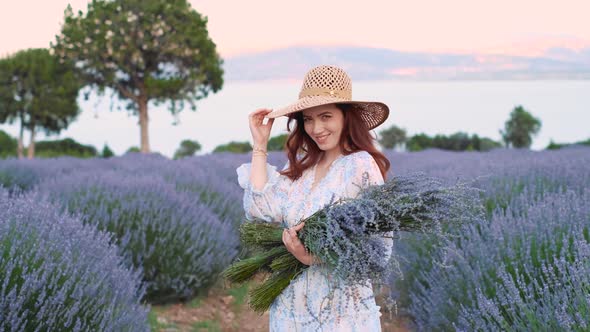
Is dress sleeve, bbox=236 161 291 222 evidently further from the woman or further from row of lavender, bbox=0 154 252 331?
row of lavender, bbox=0 154 252 331

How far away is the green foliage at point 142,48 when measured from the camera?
28203mm

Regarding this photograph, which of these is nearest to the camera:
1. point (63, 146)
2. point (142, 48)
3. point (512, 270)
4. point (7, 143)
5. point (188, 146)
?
point (512, 270)

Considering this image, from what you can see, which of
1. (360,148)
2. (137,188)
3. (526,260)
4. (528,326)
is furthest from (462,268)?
(137,188)

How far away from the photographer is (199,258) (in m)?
5.06

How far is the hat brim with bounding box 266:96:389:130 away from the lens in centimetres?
233

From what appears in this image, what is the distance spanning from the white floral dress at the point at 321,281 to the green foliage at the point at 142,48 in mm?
26137

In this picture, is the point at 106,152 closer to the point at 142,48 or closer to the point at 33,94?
the point at 142,48

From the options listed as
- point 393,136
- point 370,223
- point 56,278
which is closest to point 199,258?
point 56,278

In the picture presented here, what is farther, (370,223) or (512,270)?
(512,270)

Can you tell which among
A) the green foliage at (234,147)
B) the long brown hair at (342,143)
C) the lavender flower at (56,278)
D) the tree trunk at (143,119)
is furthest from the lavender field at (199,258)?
the green foliage at (234,147)

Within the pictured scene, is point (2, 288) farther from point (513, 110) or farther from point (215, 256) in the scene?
point (513, 110)

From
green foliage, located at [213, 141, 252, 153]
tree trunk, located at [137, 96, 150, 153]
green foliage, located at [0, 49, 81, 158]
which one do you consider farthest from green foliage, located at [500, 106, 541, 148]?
green foliage, located at [0, 49, 81, 158]

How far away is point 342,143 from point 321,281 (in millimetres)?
570

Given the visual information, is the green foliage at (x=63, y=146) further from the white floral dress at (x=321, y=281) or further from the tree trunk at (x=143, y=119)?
the white floral dress at (x=321, y=281)
